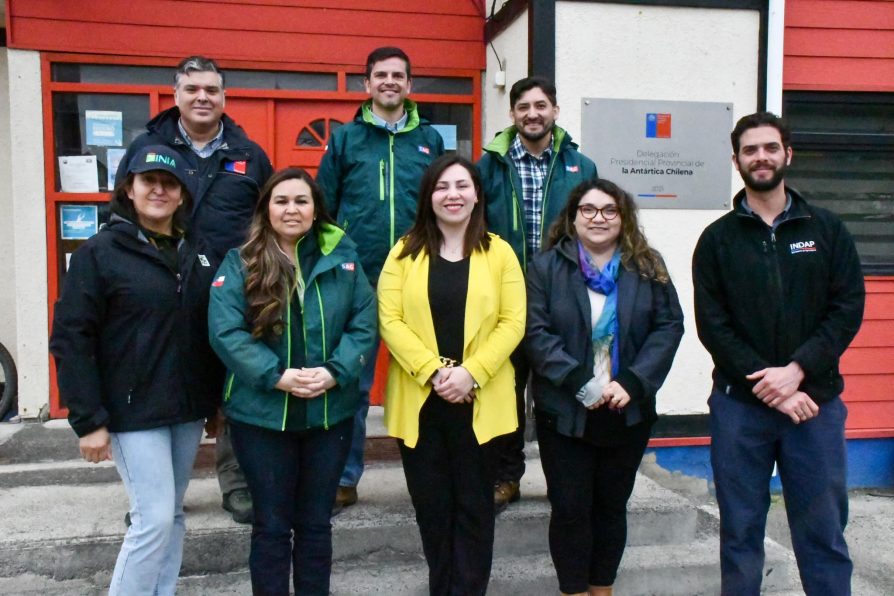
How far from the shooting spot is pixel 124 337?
100 inches

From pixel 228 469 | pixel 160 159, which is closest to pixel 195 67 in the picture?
pixel 160 159

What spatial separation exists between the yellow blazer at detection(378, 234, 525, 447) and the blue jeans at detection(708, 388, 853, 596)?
812 millimetres

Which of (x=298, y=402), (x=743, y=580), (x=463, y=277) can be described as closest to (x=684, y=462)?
(x=743, y=580)

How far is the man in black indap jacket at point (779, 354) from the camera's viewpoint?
9.05 feet

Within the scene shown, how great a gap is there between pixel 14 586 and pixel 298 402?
5.49 ft

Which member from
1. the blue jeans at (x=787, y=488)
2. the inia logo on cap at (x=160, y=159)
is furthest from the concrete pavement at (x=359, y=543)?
the inia logo on cap at (x=160, y=159)

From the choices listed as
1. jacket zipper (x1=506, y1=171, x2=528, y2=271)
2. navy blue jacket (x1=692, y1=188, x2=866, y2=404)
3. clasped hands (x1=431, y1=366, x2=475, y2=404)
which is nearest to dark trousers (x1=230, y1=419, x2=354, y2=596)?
clasped hands (x1=431, y1=366, x2=475, y2=404)

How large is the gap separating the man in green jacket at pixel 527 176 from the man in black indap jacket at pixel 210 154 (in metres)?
1.00

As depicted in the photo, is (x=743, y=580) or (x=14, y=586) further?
(x=14, y=586)

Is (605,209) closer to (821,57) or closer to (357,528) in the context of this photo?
(357,528)

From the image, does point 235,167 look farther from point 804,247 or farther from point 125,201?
point 804,247

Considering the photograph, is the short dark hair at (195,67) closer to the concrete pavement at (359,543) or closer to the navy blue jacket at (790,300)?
the concrete pavement at (359,543)

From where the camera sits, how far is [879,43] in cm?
525

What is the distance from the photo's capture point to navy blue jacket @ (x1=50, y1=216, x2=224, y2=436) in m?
2.46
